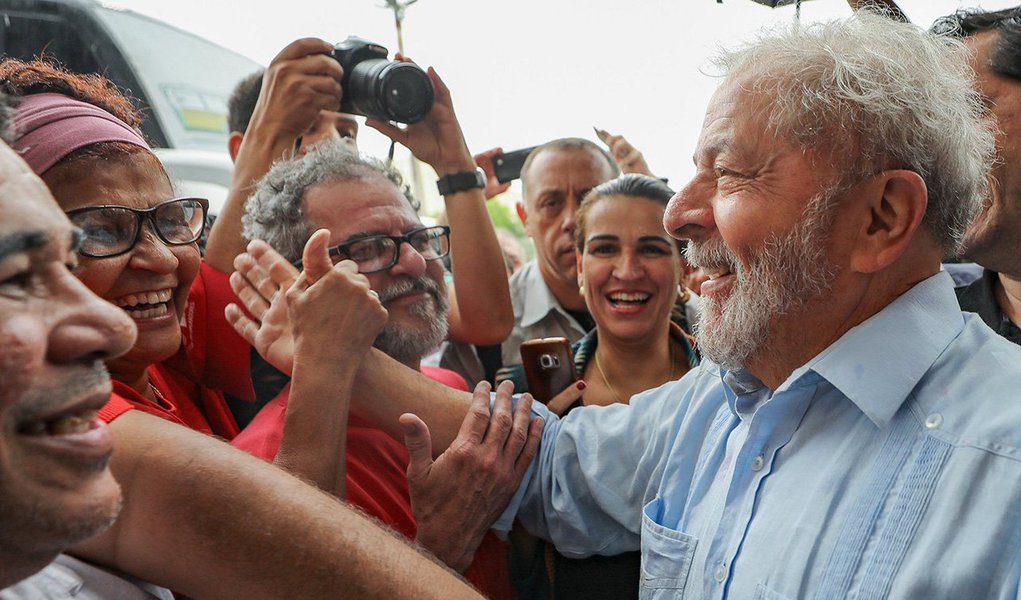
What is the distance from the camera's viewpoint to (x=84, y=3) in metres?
2.88

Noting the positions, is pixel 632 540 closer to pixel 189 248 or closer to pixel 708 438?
pixel 708 438

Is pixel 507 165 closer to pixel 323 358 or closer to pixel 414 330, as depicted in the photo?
pixel 414 330

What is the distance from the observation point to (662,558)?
4.65ft

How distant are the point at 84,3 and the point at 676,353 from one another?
2164mm

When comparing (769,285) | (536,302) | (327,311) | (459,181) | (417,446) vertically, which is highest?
(769,285)

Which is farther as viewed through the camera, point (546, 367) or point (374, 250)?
point (546, 367)

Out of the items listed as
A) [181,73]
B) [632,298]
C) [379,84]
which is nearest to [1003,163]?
[632,298]

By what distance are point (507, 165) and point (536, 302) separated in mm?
575

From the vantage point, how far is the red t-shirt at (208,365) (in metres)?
1.65

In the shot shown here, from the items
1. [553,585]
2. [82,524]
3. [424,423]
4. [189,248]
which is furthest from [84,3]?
[82,524]

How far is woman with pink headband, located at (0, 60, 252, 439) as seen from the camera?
4.41 ft

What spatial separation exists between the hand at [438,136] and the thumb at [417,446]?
0.89 meters

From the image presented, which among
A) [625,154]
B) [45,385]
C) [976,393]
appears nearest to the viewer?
[45,385]

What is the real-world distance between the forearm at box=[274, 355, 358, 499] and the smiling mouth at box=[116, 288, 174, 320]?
24 centimetres
